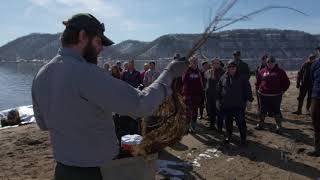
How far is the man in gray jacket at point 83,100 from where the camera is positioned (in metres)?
2.39

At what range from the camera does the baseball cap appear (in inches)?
99.3

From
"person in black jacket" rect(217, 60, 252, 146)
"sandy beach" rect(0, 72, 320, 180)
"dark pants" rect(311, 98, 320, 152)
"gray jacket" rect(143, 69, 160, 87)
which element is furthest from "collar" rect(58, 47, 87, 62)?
"gray jacket" rect(143, 69, 160, 87)

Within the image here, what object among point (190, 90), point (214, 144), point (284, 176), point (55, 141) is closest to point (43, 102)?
point (55, 141)

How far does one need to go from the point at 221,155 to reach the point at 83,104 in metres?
6.68

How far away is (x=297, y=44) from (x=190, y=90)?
628ft

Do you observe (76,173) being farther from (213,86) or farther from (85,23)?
(213,86)

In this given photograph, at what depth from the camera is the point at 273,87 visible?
10.6 m

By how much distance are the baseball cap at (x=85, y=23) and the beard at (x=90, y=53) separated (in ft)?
0.28

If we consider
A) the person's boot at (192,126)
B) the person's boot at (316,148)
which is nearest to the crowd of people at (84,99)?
the person's boot at (316,148)

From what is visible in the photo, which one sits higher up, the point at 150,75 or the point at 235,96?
the point at 150,75

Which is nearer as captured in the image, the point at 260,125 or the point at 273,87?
the point at 273,87

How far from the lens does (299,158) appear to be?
842cm

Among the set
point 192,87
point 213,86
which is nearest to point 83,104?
point 192,87

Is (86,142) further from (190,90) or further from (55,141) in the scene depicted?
(190,90)
